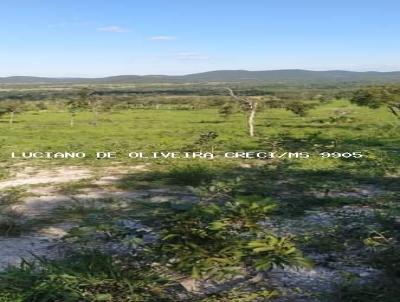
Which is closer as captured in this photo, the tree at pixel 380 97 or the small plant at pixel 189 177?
the small plant at pixel 189 177

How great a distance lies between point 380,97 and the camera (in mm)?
36812

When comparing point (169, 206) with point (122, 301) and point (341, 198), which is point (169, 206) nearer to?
point (122, 301)

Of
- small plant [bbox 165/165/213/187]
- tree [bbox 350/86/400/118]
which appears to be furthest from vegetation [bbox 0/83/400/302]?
tree [bbox 350/86/400/118]

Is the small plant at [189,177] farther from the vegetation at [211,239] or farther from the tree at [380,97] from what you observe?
the tree at [380,97]

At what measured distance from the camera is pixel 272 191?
42.9 ft

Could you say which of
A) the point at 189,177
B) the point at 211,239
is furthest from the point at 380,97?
the point at 211,239

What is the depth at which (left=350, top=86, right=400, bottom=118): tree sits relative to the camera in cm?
3575

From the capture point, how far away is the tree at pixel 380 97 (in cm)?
3575

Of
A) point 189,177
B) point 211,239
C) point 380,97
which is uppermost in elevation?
point 211,239

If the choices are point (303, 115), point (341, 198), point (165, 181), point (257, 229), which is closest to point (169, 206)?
point (257, 229)

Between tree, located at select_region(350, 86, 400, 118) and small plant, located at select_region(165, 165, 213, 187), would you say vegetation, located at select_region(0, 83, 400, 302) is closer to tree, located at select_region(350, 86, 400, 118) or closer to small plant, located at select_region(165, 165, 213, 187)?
small plant, located at select_region(165, 165, 213, 187)

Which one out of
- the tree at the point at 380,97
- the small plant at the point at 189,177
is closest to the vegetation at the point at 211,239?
the small plant at the point at 189,177

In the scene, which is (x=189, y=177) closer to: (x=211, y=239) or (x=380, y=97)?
(x=211, y=239)

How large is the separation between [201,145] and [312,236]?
49.8ft
